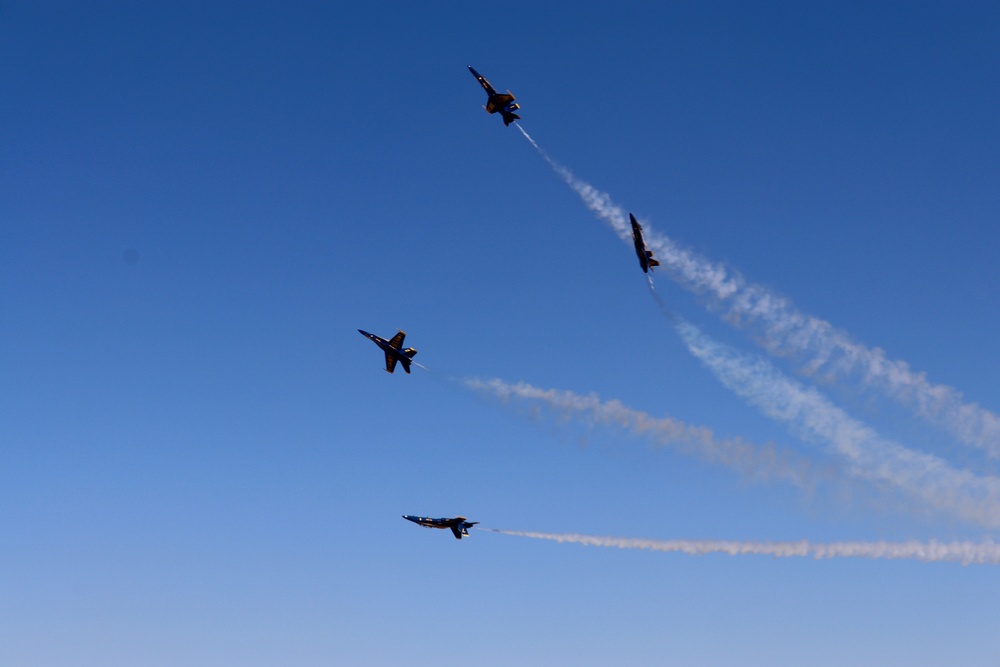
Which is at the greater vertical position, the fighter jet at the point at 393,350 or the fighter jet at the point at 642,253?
the fighter jet at the point at 642,253

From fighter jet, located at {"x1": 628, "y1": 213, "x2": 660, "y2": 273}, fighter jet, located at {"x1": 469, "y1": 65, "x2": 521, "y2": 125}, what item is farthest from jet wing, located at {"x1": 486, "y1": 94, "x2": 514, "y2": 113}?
fighter jet, located at {"x1": 628, "y1": 213, "x2": 660, "y2": 273}

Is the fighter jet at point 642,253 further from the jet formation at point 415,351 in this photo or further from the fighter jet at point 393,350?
the fighter jet at point 393,350

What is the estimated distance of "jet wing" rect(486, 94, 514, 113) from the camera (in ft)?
426

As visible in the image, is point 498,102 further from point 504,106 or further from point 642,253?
point 642,253

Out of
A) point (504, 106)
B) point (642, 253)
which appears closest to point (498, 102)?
point (504, 106)

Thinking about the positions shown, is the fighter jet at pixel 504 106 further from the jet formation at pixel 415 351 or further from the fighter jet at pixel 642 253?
the fighter jet at pixel 642 253

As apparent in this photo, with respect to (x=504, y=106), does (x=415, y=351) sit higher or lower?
lower

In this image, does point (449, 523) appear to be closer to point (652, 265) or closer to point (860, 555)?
point (652, 265)

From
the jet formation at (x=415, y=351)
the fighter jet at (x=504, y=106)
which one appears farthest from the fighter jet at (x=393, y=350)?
the fighter jet at (x=504, y=106)

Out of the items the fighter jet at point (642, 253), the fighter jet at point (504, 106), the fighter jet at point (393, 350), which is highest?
the fighter jet at point (504, 106)

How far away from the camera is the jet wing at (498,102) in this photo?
129875mm

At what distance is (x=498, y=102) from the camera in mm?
130125

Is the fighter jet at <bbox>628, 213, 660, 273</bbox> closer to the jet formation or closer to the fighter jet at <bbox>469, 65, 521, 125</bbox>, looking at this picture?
the jet formation

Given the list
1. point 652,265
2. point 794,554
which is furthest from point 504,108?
point 794,554
